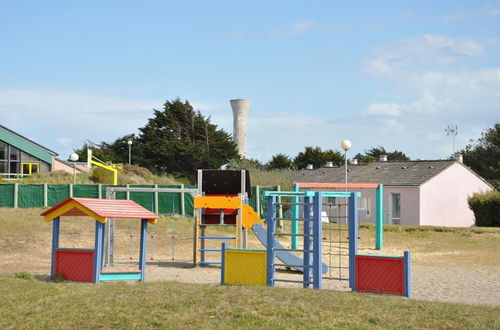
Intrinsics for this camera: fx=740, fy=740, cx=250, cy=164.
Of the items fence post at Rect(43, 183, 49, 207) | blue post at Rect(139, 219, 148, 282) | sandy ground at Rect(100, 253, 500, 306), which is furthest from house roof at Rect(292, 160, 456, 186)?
blue post at Rect(139, 219, 148, 282)

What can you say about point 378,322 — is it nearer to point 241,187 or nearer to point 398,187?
point 241,187

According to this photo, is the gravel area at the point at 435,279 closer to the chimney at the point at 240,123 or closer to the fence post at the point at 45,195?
the fence post at the point at 45,195

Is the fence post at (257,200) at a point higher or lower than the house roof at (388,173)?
lower

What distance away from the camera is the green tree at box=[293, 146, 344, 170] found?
269 ft

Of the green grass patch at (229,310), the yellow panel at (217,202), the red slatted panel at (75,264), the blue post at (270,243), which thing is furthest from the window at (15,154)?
the green grass patch at (229,310)

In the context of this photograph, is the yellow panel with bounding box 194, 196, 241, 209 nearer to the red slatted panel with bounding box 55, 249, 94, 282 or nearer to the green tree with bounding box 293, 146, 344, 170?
the red slatted panel with bounding box 55, 249, 94, 282

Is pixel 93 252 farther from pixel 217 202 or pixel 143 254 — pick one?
pixel 217 202

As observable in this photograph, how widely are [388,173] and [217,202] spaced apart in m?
31.4

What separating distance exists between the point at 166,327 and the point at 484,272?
1164cm

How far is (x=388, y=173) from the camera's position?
50.1 m

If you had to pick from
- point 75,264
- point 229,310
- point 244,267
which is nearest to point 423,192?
point 244,267

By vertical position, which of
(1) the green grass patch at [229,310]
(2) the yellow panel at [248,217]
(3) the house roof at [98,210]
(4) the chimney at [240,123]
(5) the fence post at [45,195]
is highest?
(4) the chimney at [240,123]

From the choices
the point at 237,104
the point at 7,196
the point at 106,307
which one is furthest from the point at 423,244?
the point at 237,104

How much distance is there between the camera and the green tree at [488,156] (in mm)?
73312
